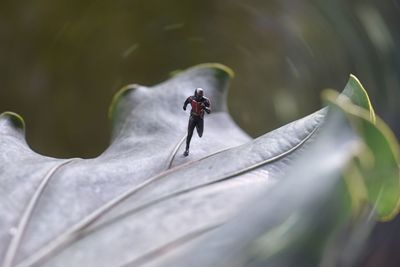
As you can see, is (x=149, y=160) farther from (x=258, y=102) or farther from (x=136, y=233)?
(x=258, y=102)

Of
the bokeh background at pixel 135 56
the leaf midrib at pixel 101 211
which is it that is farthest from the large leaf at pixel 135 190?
the bokeh background at pixel 135 56

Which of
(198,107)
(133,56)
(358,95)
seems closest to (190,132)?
(198,107)

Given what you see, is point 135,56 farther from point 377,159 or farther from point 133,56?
point 377,159

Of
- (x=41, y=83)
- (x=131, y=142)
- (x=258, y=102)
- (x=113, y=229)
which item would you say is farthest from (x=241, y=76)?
(x=113, y=229)

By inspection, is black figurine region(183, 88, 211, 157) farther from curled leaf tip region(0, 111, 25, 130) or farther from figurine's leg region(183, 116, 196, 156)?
→ curled leaf tip region(0, 111, 25, 130)

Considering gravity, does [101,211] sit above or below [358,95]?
below

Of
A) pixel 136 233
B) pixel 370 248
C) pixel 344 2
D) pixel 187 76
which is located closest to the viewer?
pixel 136 233
